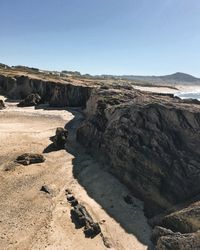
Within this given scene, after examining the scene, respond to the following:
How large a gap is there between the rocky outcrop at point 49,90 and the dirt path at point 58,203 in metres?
20.7

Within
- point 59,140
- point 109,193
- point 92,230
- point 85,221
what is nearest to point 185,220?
point 92,230

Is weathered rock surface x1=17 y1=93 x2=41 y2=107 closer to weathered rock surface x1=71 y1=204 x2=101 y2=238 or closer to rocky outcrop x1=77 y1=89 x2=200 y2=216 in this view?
rocky outcrop x1=77 y1=89 x2=200 y2=216

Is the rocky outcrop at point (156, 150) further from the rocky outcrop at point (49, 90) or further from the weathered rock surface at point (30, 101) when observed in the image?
the weathered rock surface at point (30, 101)

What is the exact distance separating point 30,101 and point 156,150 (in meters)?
35.0

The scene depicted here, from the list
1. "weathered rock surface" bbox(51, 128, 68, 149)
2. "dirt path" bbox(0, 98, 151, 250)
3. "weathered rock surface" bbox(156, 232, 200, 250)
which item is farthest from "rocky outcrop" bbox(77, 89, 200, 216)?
"weathered rock surface" bbox(51, 128, 68, 149)

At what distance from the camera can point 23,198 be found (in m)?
23.1

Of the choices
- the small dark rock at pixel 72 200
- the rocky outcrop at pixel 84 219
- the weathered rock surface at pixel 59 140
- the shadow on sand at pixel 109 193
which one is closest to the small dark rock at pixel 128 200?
the shadow on sand at pixel 109 193

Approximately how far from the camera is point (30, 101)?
55.0 metres

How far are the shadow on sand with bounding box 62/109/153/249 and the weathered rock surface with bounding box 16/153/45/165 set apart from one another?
10.3ft

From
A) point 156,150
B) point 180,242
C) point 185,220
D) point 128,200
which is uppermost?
point 156,150

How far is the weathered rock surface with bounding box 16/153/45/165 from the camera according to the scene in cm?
2866

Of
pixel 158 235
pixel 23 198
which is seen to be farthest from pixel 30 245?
pixel 158 235

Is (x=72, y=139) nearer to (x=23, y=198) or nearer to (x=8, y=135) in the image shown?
(x=8, y=135)

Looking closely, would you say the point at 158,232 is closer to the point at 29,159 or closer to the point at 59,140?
the point at 29,159
